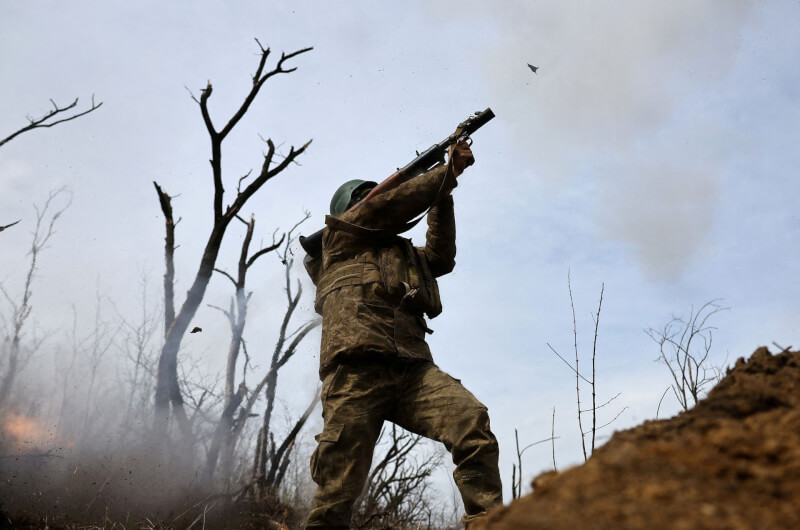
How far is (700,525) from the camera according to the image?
970 mm

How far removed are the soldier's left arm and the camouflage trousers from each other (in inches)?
32.0

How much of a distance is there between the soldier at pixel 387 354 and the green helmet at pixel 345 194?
45 cm

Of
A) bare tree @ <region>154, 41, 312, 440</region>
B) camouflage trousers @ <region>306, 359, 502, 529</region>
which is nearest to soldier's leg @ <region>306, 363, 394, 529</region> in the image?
camouflage trousers @ <region>306, 359, 502, 529</region>

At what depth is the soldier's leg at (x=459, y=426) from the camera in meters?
2.99

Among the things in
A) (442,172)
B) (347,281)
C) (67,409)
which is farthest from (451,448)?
(67,409)

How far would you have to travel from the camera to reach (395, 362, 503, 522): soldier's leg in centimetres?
299

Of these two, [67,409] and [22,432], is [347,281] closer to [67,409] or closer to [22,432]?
[22,432]

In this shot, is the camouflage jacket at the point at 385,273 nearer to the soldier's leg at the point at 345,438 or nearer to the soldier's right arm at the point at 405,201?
the soldier's right arm at the point at 405,201

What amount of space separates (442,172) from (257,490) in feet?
18.0

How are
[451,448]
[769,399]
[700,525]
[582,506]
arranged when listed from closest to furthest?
1. [700,525]
2. [582,506]
3. [769,399]
4. [451,448]

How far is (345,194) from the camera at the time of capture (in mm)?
4613

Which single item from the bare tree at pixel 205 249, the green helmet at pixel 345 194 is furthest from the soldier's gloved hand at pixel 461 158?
the bare tree at pixel 205 249

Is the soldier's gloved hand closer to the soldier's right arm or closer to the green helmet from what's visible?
the soldier's right arm

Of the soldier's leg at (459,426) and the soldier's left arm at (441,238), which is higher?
the soldier's left arm at (441,238)
